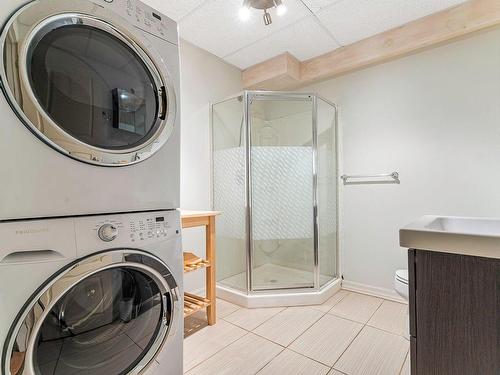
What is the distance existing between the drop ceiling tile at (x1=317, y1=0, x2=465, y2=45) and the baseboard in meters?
2.07

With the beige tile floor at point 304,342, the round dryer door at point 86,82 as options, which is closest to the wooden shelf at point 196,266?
the beige tile floor at point 304,342

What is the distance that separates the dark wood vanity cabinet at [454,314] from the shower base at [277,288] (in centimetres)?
127

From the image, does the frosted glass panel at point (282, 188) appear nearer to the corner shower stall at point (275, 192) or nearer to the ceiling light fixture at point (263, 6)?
the corner shower stall at point (275, 192)

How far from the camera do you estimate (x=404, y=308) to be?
1861mm

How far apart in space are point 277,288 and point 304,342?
0.58 metres

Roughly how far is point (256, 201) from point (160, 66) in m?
1.39

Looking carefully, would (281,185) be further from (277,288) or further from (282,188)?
(277,288)

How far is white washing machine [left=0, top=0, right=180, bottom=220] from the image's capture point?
0.64 meters

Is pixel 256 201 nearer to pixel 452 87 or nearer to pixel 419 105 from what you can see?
pixel 419 105

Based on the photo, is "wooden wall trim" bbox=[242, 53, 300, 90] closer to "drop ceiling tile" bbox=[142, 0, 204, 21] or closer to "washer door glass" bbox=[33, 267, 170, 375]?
"drop ceiling tile" bbox=[142, 0, 204, 21]

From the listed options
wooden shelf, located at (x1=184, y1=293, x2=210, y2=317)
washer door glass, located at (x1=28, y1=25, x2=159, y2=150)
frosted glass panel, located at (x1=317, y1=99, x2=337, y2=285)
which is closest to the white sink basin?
washer door glass, located at (x1=28, y1=25, x2=159, y2=150)

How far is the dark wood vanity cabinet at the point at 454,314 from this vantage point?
25.0 inches

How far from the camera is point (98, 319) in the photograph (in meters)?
0.83

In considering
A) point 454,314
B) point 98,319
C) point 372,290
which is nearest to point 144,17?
point 98,319
